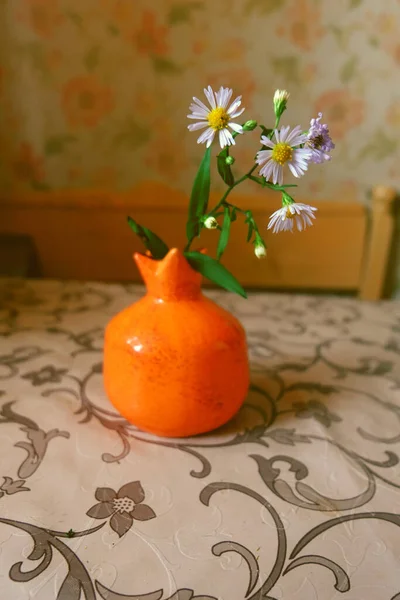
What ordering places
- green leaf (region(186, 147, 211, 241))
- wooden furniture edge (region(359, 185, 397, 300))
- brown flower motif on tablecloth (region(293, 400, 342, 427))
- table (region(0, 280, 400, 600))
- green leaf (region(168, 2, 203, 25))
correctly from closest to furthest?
table (region(0, 280, 400, 600)) → green leaf (region(186, 147, 211, 241)) → brown flower motif on tablecloth (region(293, 400, 342, 427)) → green leaf (region(168, 2, 203, 25)) → wooden furniture edge (region(359, 185, 397, 300))

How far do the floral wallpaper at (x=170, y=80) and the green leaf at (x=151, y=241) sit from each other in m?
0.78

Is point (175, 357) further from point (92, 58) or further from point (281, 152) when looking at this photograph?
point (92, 58)

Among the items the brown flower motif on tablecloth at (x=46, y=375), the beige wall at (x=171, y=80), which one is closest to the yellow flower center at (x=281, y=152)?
the brown flower motif on tablecloth at (x=46, y=375)

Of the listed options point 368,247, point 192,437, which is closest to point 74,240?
point 368,247

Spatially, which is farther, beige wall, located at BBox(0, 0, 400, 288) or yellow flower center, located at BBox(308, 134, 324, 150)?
beige wall, located at BBox(0, 0, 400, 288)

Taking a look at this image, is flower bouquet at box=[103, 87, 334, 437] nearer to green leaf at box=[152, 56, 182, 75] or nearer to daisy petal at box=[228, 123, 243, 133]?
daisy petal at box=[228, 123, 243, 133]

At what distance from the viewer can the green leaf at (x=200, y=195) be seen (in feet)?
2.26

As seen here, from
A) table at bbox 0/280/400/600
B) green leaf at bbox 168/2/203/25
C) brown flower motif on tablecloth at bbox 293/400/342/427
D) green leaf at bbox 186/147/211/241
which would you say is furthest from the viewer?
green leaf at bbox 168/2/203/25

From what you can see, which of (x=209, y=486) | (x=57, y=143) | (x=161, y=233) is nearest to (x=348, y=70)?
(x=161, y=233)

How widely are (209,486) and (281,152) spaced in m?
0.40

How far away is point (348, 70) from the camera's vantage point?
1.46 meters

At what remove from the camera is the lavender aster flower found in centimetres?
57

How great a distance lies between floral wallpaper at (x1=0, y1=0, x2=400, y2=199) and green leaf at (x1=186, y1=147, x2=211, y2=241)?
783 millimetres

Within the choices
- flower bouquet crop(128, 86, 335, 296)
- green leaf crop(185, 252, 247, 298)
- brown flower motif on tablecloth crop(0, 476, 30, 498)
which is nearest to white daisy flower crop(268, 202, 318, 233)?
flower bouquet crop(128, 86, 335, 296)
